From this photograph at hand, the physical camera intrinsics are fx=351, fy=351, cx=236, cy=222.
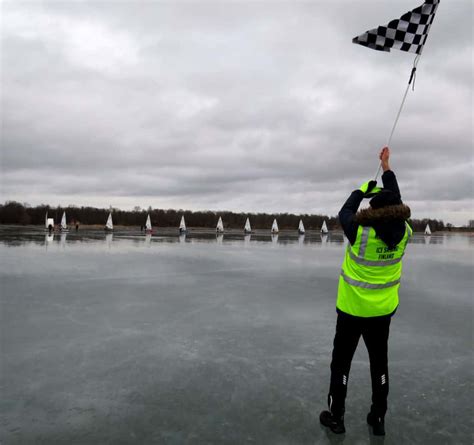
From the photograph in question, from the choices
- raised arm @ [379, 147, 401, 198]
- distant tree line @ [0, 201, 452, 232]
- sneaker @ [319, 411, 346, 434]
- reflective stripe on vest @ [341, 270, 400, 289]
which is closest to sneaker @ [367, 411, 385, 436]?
sneaker @ [319, 411, 346, 434]

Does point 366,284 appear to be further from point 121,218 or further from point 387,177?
point 121,218

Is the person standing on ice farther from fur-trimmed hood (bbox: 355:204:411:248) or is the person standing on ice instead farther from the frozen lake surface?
the frozen lake surface

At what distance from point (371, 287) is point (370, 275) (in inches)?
4.1

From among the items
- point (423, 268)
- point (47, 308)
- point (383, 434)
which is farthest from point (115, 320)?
point (423, 268)

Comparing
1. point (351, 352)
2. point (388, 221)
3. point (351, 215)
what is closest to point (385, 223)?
point (388, 221)

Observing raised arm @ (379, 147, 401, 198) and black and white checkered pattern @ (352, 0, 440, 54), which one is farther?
black and white checkered pattern @ (352, 0, 440, 54)

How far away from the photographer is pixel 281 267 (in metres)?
13.6

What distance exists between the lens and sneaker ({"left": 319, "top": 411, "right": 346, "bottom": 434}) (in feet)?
9.69

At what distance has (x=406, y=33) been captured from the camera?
4578 mm

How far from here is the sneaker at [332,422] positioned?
2953mm

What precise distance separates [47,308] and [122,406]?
4167mm

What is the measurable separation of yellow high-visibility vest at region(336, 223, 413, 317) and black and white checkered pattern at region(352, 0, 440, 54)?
2924 mm

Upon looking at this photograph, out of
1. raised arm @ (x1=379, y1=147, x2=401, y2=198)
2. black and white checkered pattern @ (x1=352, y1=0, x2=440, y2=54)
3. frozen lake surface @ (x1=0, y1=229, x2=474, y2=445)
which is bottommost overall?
frozen lake surface @ (x1=0, y1=229, x2=474, y2=445)

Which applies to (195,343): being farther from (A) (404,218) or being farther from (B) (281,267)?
(B) (281,267)
